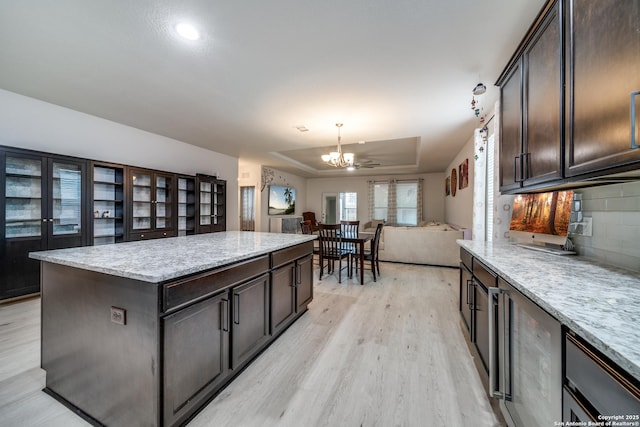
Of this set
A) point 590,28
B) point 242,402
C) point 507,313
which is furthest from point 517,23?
point 242,402

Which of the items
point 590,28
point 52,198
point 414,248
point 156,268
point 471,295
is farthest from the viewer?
point 414,248

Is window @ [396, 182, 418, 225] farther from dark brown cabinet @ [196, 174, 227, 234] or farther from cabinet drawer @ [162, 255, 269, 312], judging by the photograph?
cabinet drawer @ [162, 255, 269, 312]

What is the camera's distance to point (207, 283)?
1.35 m

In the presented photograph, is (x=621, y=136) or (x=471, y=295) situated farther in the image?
(x=471, y=295)

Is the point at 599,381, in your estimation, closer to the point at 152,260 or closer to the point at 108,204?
the point at 152,260

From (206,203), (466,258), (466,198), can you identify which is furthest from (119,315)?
(466,198)

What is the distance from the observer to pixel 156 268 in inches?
47.1

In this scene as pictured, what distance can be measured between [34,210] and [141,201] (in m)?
1.18

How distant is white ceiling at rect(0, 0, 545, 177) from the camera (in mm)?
1627

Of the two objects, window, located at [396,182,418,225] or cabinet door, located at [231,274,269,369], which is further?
window, located at [396,182,418,225]

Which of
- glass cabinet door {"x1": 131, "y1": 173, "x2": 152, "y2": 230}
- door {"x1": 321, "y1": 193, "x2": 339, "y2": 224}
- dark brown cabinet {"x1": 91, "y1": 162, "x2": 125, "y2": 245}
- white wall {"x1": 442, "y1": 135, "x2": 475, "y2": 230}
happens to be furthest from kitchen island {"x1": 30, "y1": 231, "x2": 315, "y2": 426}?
door {"x1": 321, "y1": 193, "x2": 339, "y2": 224}

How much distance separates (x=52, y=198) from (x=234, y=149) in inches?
117

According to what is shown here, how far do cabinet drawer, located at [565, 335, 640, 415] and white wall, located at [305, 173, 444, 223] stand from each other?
26.4 ft

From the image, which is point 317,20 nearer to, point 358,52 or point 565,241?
point 358,52
